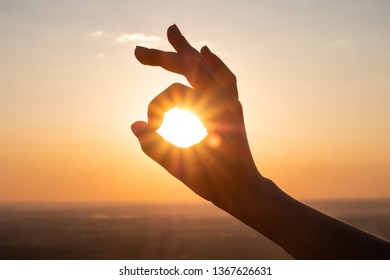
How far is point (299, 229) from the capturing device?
7.86ft

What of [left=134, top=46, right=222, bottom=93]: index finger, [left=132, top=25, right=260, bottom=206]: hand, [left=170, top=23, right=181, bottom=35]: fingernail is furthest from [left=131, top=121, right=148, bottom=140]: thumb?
[left=170, top=23, right=181, bottom=35]: fingernail

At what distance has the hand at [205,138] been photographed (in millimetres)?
2398

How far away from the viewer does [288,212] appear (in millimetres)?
2420

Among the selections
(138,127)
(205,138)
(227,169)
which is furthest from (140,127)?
(227,169)

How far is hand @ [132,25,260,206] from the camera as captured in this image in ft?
7.87

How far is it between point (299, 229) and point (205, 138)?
603mm

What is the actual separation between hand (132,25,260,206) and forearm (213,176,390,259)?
0.22 ft

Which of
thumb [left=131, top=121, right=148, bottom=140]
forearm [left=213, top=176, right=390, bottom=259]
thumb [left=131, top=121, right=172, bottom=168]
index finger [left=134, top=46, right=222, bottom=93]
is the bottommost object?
forearm [left=213, top=176, right=390, bottom=259]

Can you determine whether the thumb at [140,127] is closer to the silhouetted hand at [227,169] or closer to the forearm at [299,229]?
the silhouetted hand at [227,169]

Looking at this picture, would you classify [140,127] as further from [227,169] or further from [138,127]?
[227,169]

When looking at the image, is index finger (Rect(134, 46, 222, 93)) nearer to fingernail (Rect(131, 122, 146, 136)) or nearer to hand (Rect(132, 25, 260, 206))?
hand (Rect(132, 25, 260, 206))

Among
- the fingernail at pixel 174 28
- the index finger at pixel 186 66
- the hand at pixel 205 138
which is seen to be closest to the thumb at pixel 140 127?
the hand at pixel 205 138
